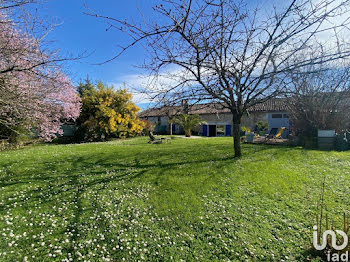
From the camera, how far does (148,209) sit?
393 centimetres

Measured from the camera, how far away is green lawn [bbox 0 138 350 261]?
2.80 meters

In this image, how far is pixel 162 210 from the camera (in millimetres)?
3893

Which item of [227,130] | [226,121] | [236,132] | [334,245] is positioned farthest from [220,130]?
[334,245]

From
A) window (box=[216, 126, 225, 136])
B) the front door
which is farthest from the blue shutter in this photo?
the front door

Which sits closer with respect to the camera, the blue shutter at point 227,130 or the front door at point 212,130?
the blue shutter at point 227,130

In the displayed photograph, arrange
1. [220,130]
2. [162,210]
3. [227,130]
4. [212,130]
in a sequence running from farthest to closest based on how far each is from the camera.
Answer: [212,130], [220,130], [227,130], [162,210]

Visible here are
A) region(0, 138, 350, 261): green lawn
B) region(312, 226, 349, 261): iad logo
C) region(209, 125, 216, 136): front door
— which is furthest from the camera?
region(209, 125, 216, 136): front door

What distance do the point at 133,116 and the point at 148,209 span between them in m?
18.6

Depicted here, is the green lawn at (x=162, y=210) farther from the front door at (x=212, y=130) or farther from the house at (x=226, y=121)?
the front door at (x=212, y=130)

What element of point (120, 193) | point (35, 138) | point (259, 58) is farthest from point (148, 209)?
point (35, 138)

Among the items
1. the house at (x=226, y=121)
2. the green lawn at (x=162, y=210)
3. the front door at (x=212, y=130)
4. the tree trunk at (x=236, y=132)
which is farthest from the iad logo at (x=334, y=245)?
the front door at (x=212, y=130)

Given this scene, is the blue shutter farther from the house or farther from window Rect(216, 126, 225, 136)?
window Rect(216, 126, 225, 136)

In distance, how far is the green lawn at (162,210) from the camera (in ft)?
9.19

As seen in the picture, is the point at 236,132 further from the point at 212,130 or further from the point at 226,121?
the point at 212,130
